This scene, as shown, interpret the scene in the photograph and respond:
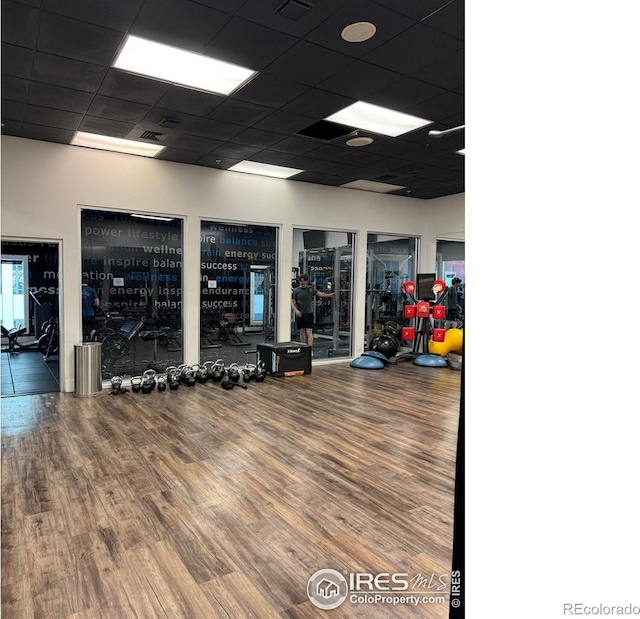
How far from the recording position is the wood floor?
7.37 ft

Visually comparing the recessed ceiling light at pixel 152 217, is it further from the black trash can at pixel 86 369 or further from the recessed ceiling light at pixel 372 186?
the recessed ceiling light at pixel 372 186

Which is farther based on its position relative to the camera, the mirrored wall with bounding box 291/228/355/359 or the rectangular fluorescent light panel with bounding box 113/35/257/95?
the mirrored wall with bounding box 291/228/355/359

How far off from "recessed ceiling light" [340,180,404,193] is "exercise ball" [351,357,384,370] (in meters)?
3.15

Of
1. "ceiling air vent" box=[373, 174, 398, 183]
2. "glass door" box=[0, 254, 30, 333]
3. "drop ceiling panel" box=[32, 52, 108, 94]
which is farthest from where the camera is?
"glass door" box=[0, 254, 30, 333]

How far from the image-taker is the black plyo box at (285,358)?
7.51 metres

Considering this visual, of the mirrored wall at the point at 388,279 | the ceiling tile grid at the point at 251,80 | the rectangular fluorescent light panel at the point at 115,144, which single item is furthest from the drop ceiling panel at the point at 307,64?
the mirrored wall at the point at 388,279

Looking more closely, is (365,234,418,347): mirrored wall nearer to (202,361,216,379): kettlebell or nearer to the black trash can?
(202,361,216,379): kettlebell

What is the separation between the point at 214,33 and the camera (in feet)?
12.0

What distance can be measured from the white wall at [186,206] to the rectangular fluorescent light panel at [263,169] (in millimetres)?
141

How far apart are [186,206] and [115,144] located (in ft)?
4.31

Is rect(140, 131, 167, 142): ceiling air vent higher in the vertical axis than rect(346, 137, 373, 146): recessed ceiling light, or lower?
lower

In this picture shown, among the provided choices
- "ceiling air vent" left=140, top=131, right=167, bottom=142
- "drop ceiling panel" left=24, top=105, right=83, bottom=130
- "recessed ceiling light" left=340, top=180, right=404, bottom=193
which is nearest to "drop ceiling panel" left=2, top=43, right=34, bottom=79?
→ "drop ceiling panel" left=24, top=105, right=83, bottom=130
